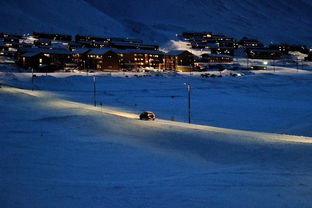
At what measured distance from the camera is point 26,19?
148 meters

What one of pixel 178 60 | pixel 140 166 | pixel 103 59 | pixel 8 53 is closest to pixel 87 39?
pixel 8 53

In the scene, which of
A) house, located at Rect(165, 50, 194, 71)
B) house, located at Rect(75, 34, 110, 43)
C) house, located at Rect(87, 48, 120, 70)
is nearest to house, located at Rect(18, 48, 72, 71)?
house, located at Rect(87, 48, 120, 70)

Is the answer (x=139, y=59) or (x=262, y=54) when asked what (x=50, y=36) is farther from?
(x=262, y=54)

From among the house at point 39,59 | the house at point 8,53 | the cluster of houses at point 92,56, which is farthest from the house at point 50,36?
the house at point 39,59

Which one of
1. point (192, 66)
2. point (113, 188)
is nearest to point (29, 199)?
point (113, 188)

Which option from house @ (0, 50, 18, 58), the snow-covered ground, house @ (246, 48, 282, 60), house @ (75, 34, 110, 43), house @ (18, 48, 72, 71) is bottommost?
the snow-covered ground

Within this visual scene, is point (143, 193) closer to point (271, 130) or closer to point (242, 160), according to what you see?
point (242, 160)

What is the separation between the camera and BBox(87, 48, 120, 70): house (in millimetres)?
79000

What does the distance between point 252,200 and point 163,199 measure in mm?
2368

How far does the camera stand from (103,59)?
7912cm

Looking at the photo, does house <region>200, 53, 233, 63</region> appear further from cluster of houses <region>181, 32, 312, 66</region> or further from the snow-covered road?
the snow-covered road

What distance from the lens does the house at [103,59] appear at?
79000 millimetres

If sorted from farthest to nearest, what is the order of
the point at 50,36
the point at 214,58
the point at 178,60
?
the point at 50,36
the point at 214,58
the point at 178,60

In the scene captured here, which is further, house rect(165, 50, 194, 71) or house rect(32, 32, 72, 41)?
house rect(32, 32, 72, 41)
